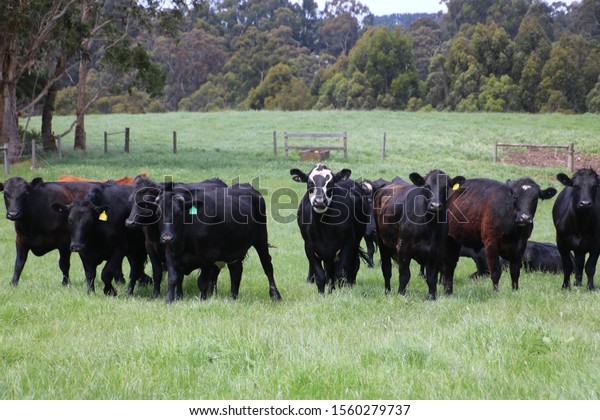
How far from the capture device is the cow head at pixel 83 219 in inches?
400

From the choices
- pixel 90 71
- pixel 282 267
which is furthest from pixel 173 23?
pixel 90 71

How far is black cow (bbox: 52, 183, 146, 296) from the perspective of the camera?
33.6 ft

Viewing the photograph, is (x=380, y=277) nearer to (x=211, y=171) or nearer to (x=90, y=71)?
(x=211, y=171)

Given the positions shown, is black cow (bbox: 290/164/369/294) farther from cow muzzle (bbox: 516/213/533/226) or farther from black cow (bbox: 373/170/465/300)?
cow muzzle (bbox: 516/213/533/226)

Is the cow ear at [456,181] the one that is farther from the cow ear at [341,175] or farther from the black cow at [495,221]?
the cow ear at [341,175]

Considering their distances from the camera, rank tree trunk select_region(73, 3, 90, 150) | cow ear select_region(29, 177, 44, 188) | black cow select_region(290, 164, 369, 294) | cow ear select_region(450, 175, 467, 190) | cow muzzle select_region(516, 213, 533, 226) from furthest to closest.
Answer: tree trunk select_region(73, 3, 90, 150) < cow ear select_region(29, 177, 44, 188) < black cow select_region(290, 164, 369, 294) < cow ear select_region(450, 175, 467, 190) < cow muzzle select_region(516, 213, 533, 226)

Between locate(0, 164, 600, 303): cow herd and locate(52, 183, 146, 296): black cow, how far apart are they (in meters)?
0.02

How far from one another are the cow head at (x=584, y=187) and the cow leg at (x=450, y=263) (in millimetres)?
1894

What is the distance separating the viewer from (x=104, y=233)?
10.5 metres

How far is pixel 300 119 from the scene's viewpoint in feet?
190

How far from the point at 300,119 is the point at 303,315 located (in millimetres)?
50376

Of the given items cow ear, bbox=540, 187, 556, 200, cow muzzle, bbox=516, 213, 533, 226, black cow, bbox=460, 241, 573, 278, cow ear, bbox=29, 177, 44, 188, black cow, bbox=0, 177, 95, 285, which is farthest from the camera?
black cow, bbox=460, 241, 573, 278

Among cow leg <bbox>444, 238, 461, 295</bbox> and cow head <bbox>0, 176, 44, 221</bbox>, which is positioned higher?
cow head <bbox>0, 176, 44, 221</bbox>

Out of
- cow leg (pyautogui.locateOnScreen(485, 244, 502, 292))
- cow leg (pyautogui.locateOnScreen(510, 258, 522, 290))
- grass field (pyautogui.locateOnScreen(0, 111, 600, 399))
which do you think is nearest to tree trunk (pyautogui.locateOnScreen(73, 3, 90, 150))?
grass field (pyautogui.locateOnScreen(0, 111, 600, 399))
